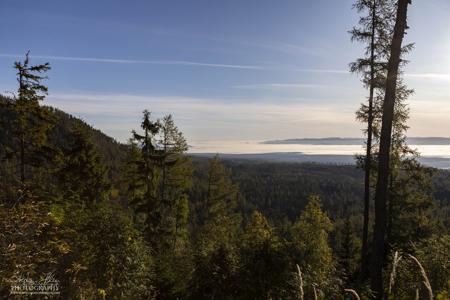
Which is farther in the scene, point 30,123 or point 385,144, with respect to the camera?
point 30,123

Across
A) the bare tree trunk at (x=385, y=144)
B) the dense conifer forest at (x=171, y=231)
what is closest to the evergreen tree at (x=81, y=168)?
the dense conifer forest at (x=171, y=231)

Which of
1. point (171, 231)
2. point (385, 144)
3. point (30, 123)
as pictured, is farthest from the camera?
point (171, 231)

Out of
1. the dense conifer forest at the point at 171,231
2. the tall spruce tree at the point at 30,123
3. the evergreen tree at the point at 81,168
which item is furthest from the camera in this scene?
the evergreen tree at the point at 81,168

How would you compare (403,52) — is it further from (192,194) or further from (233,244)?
(192,194)

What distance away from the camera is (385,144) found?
10898mm

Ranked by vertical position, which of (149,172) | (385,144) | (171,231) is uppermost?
(385,144)

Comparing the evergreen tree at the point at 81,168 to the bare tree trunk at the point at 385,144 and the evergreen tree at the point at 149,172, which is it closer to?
the evergreen tree at the point at 149,172

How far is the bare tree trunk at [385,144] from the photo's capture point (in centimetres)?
1039

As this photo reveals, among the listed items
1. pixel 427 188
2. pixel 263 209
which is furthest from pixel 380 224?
pixel 263 209

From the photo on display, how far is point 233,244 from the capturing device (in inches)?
548

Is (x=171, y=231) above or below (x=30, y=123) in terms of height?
below

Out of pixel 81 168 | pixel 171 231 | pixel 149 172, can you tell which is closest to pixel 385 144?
pixel 149 172

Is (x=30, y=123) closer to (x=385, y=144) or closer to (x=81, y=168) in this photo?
(x=81, y=168)

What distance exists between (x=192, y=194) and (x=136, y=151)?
436ft
